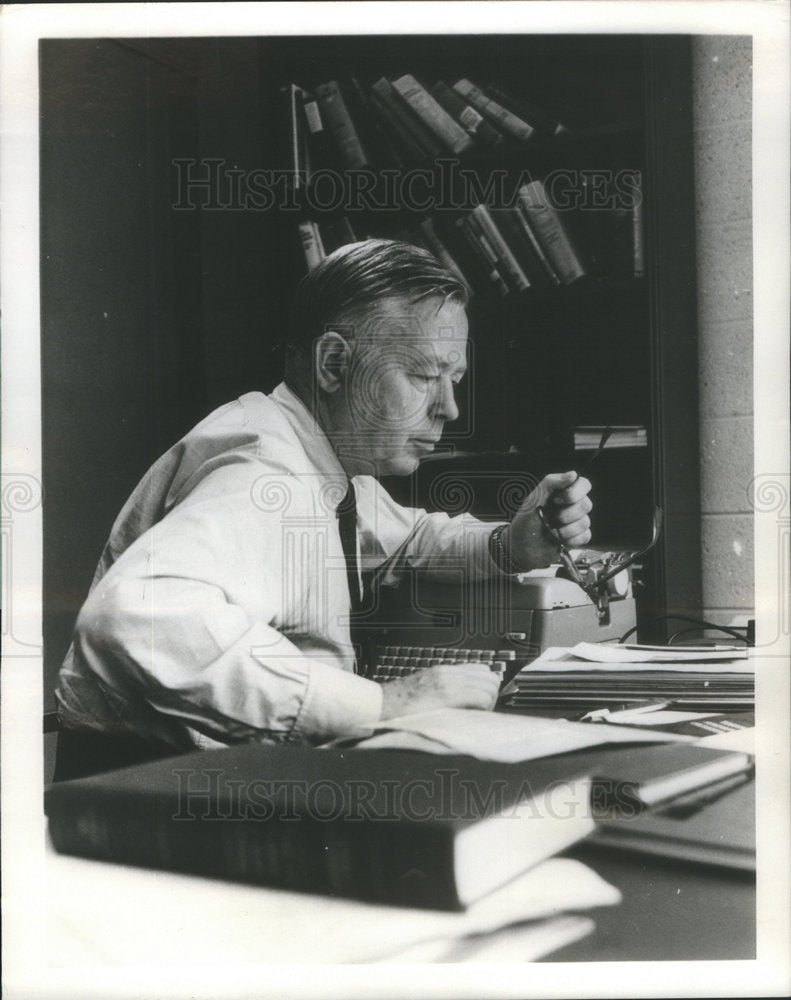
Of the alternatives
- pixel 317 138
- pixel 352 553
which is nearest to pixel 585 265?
pixel 317 138

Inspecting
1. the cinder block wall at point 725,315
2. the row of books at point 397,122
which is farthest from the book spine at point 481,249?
the cinder block wall at point 725,315

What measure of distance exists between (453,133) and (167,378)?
1.91ft

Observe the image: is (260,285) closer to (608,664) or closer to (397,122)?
(397,122)

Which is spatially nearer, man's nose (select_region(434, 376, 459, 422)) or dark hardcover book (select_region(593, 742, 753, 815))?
dark hardcover book (select_region(593, 742, 753, 815))

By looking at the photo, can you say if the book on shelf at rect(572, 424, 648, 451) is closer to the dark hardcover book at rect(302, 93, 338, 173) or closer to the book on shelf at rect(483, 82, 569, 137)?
the book on shelf at rect(483, 82, 569, 137)

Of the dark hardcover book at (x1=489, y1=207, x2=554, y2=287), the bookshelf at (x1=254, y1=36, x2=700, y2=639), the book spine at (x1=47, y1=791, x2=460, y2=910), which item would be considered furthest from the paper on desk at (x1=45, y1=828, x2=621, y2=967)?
the dark hardcover book at (x1=489, y1=207, x2=554, y2=287)

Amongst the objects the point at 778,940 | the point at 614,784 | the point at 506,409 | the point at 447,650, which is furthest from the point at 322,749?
the point at 778,940

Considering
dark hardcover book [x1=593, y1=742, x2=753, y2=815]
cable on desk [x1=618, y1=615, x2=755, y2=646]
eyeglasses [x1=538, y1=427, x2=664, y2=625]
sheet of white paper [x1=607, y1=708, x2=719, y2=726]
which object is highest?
eyeglasses [x1=538, y1=427, x2=664, y2=625]

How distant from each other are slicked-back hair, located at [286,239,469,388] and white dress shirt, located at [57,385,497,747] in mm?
90

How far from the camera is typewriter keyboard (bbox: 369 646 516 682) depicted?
1359 mm

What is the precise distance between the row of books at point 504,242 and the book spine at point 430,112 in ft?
0.35

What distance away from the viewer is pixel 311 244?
138cm

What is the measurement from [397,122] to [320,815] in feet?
3.48

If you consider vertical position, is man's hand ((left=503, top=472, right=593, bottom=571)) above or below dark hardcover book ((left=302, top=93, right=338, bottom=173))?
below
